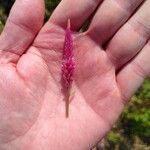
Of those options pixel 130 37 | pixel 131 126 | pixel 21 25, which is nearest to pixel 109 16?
pixel 130 37

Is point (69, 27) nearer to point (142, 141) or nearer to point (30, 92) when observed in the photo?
point (30, 92)

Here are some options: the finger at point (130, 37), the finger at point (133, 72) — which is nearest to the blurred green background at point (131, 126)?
the finger at point (133, 72)

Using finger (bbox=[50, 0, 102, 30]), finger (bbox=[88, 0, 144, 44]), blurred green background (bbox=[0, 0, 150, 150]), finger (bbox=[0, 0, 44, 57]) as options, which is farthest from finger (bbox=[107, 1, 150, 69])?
blurred green background (bbox=[0, 0, 150, 150])

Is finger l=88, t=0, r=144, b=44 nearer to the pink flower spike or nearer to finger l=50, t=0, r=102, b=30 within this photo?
finger l=50, t=0, r=102, b=30

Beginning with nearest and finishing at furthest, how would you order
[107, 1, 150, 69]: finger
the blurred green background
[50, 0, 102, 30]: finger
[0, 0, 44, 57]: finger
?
[0, 0, 44, 57]: finger → [50, 0, 102, 30]: finger → [107, 1, 150, 69]: finger → the blurred green background

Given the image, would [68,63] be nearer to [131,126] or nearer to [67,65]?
[67,65]

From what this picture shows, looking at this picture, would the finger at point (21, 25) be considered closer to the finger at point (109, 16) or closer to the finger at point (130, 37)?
the finger at point (109, 16)
